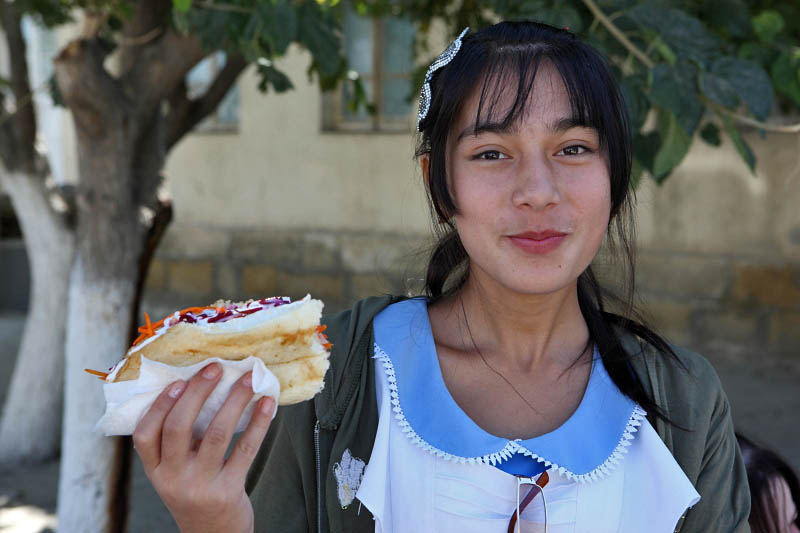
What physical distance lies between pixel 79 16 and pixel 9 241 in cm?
268

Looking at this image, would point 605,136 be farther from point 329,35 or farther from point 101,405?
point 101,405

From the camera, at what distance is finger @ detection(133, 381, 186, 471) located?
47.4 inches

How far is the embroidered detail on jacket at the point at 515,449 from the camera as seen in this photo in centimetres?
140

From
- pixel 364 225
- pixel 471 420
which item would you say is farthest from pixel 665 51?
pixel 364 225

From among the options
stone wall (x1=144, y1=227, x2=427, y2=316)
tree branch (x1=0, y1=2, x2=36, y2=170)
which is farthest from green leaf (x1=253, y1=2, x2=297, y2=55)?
stone wall (x1=144, y1=227, x2=427, y2=316)

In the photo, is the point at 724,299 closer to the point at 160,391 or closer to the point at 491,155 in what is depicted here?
the point at 491,155

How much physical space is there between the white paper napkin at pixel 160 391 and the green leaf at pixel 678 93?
1.27 meters

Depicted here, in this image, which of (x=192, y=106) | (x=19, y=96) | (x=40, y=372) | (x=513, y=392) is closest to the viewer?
(x=513, y=392)

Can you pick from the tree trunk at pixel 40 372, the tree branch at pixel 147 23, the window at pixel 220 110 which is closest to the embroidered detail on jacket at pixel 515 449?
the tree branch at pixel 147 23

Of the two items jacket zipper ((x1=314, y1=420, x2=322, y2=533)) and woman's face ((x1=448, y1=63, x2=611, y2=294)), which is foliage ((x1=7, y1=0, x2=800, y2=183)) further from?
jacket zipper ((x1=314, y1=420, x2=322, y2=533))

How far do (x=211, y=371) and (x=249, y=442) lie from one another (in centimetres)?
12

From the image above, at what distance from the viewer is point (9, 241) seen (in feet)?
30.8

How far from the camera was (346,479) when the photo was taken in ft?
4.65

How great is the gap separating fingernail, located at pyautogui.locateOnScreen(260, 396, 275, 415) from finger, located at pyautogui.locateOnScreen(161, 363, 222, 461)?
0.25 ft
